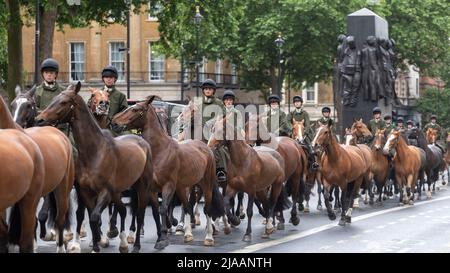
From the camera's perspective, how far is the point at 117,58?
68062mm

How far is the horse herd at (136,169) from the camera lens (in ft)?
33.2

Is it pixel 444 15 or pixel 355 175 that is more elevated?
pixel 444 15

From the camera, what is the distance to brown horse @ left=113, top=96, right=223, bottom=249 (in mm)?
15133

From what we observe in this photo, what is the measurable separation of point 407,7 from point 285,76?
32.5 feet

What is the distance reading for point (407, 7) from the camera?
58781mm

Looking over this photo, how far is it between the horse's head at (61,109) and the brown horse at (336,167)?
8.07 m

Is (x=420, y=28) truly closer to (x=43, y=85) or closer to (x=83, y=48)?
(x=83, y=48)

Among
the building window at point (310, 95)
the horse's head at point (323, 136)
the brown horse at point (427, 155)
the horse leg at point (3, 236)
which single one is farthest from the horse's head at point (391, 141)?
the building window at point (310, 95)

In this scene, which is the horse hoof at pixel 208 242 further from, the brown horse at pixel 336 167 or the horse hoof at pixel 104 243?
the brown horse at pixel 336 167

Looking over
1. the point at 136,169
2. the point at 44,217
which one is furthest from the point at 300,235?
the point at 44,217

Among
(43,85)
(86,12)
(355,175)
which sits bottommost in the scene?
(355,175)

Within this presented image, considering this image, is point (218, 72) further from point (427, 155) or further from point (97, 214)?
point (97, 214)

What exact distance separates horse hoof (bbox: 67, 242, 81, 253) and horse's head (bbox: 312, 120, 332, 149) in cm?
787
